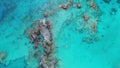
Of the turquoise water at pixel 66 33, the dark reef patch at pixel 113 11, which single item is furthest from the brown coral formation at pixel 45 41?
the dark reef patch at pixel 113 11

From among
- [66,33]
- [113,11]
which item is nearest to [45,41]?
[66,33]

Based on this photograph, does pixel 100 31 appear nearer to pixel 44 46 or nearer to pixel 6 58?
pixel 44 46

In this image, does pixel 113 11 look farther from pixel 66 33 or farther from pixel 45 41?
pixel 45 41

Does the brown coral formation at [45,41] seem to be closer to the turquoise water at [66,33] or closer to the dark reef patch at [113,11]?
the turquoise water at [66,33]

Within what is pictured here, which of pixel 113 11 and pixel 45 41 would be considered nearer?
pixel 45 41

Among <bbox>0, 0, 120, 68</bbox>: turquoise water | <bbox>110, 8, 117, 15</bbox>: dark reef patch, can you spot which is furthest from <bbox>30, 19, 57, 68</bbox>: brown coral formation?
<bbox>110, 8, 117, 15</bbox>: dark reef patch

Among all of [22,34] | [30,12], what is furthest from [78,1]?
[22,34]

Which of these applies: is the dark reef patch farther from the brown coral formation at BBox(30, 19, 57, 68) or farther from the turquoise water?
the brown coral formation at BBox(30, 19, 57, 68)

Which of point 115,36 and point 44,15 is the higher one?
point 44,15
